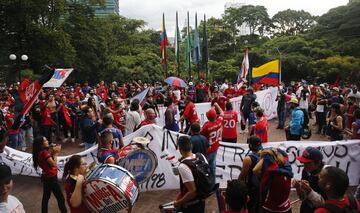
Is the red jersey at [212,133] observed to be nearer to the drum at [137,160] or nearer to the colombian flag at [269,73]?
the drum at [137,160]

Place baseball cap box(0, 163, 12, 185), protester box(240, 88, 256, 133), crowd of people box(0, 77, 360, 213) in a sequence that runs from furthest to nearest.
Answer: protester box(240, 88, 256, 133) < crowd of people box(0, 77, 360, 213) < baseball cap box(0, 163, 12, 185)

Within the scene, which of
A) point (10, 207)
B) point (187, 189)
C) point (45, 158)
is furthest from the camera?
point (45, 158)

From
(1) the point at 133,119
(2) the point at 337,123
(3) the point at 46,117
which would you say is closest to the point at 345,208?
(1) the point at 133,119

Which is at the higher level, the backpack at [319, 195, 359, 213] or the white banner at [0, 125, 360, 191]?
the backpack at [319, 195, 359, 213]

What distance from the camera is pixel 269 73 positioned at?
16.5 meters

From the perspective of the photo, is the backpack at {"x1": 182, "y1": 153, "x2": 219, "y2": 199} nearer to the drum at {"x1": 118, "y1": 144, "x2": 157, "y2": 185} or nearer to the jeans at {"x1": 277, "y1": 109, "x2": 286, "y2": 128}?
the drum at {"x1": 118, "y1": 144, "x2": 157, "y2": 185}

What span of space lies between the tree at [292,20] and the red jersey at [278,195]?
2389 inches

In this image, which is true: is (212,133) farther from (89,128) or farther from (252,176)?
(89,128)

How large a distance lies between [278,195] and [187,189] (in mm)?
1166

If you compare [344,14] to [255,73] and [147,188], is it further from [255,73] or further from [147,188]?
[147,188]

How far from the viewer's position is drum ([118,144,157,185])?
19.4ft

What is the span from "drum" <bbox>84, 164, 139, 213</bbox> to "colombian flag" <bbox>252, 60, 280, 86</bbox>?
1355cm

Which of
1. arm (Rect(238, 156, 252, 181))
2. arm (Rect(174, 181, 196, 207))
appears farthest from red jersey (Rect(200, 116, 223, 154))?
arm (Rect(174, 181, 196, 207))

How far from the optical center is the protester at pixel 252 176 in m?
4.75
